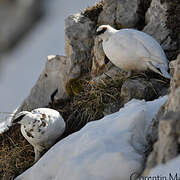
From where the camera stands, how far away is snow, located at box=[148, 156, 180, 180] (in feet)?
5.33

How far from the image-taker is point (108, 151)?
95.7 inches

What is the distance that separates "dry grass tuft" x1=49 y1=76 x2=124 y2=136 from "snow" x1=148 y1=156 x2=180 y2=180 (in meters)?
2.54

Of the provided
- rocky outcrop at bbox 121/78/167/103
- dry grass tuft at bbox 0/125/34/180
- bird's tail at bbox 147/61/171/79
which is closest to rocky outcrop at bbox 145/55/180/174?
rocky outcrop at bbox 121/78/167/103

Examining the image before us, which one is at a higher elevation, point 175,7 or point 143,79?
point 175,7

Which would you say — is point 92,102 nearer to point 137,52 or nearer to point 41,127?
point 41,127

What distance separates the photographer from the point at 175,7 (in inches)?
195

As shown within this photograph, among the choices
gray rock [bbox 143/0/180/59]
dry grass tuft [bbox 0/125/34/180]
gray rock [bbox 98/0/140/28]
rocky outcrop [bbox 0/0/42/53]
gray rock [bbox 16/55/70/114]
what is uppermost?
rocky outcrop [bbox 0/0/42/53]

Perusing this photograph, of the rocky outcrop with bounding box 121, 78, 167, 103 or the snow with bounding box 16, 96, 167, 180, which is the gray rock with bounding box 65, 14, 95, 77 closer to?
the rocky outcrop with bounding box 121, 78, 167, 103

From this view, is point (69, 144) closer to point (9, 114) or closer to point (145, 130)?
point (145, 130)

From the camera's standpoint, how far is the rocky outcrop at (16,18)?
0.57 meters

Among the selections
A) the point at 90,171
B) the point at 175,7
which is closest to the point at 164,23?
the point at 175,7

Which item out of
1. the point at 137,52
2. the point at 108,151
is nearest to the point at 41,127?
the point at 137,52

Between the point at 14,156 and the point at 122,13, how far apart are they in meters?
2.66

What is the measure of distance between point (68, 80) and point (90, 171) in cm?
334
